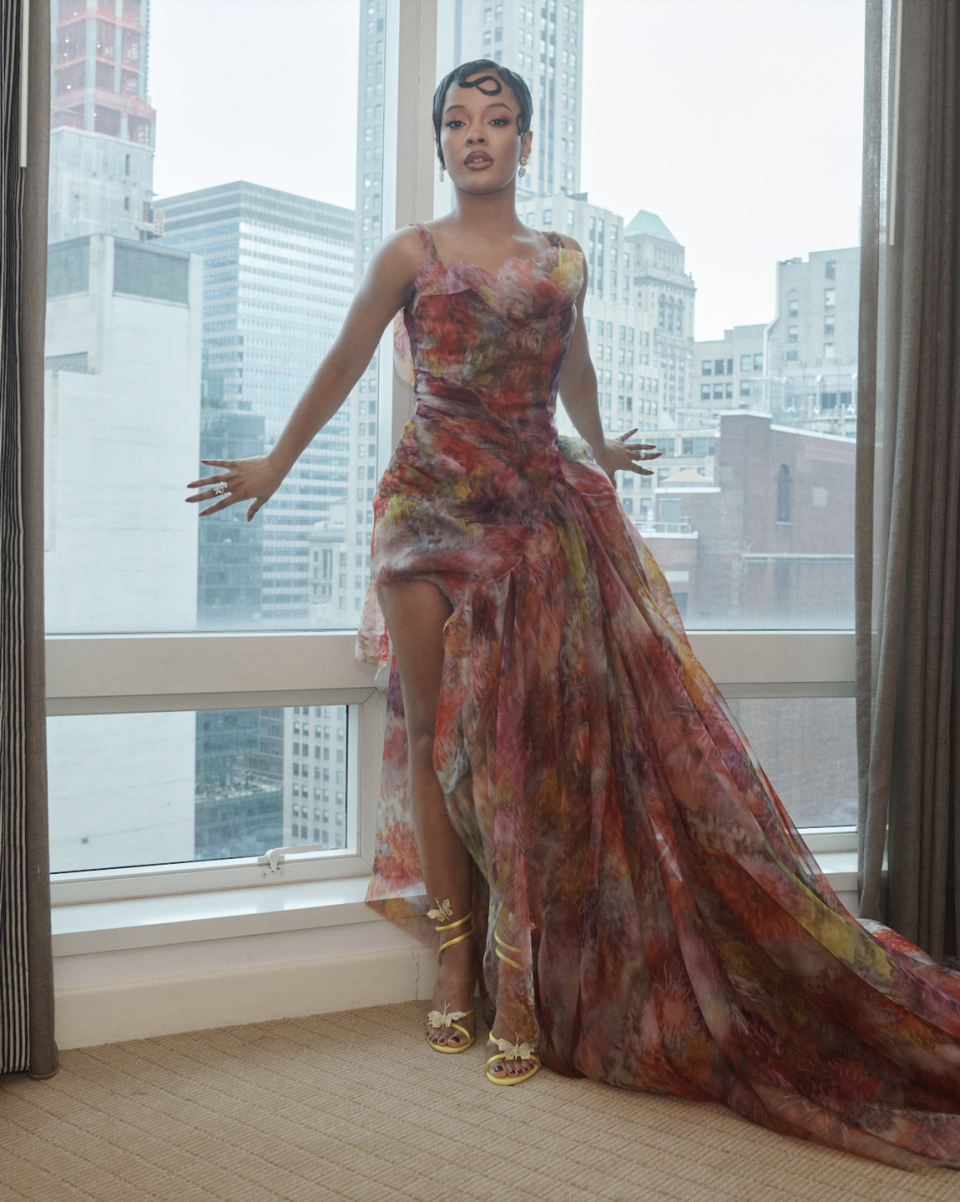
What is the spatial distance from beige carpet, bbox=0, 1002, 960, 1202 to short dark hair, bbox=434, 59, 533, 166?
1.45 meters

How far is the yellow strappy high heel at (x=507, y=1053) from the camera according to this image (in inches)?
58.3

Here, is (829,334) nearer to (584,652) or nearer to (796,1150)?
(584,652)

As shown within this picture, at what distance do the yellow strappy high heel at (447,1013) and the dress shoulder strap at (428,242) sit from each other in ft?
3.27

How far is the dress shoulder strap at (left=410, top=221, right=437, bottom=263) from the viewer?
1.57 meters

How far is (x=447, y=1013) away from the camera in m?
1.62

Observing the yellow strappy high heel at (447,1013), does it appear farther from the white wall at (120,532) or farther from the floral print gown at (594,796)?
the white wall at (120,532)

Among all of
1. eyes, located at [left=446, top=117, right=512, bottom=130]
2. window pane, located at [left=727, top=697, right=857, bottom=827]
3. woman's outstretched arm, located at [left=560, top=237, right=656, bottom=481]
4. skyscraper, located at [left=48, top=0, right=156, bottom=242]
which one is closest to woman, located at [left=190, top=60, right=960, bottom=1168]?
eyes, located at [left=446, top=117, right=512, bottom=130]

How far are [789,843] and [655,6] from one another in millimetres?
1705

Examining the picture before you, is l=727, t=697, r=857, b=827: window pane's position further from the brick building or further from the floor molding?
the floor molding

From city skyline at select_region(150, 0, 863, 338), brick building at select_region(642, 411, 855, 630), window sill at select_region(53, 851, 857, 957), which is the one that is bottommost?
window sill at select_region(53, 851, 857, 957)

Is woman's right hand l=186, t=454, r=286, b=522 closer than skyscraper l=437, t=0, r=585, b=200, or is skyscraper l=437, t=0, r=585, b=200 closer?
woman's right hand l=186, t=454, r=286, b=522

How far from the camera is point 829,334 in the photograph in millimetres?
2268

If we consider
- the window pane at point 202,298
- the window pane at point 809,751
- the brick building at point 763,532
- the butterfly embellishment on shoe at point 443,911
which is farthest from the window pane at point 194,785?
the window pane at point 809,751

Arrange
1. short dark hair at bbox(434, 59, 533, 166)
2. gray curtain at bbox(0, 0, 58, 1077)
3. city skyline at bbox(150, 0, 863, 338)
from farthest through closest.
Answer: city skyline at bbox(150, 0, 863, 338)
short dark hair at bbox(434, 59, 533, 166)
gray curtain at bbox(0, 0, 58, 1077)
